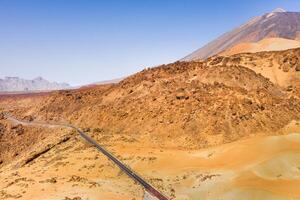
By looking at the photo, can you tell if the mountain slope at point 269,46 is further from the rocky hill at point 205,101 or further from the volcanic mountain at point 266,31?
the volcanic mountain at point 266,31

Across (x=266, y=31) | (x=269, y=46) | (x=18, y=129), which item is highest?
(x=266, y=31)

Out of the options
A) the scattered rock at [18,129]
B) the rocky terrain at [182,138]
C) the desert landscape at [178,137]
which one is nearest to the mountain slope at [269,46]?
the desert landscape at [178,137]

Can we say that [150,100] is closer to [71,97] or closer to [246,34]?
[71,97]

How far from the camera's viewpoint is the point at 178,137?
3334 centimetres

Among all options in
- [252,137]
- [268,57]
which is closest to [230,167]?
[252,137]

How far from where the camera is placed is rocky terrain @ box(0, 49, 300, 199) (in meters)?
23.0

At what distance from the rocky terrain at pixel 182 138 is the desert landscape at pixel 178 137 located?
0.08 metres

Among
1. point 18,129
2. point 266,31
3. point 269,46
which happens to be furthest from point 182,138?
point 266,31

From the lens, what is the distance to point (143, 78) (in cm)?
4488

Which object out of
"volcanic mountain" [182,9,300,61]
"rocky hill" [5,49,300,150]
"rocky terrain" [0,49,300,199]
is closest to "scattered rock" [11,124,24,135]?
"rocky terrain" [0,49,300,199]

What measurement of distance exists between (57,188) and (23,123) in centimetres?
3352

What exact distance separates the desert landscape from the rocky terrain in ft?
0.27

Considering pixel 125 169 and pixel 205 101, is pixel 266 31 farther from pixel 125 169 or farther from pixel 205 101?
pixel 125 169

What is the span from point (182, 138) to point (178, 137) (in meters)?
0.41
